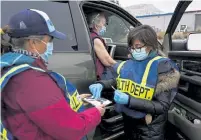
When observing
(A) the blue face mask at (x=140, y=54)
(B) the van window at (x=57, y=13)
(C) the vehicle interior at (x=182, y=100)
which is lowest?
(C) the vehicle interior at (x=182, y=100)

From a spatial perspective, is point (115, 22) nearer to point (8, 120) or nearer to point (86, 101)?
point (86, 101)

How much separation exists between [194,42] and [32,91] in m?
1.63

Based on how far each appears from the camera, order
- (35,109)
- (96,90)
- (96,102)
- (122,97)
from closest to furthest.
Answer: (35,109), (96,102), (122,97), (96,90)

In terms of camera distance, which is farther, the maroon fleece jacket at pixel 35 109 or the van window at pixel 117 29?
the van window at pixel 117 29

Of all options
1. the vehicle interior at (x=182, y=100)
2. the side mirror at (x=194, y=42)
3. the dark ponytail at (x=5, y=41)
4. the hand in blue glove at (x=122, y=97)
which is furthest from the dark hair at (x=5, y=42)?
the side mirror at (x=194, y=42)

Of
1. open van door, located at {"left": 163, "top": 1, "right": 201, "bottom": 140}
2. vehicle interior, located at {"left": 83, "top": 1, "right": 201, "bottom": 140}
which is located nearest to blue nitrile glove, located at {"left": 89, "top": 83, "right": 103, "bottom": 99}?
vehicle interior, located at {"left": 83, "top": 1, "right": 201, "bottom": 140}

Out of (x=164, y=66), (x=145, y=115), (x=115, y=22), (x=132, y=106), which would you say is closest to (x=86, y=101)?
(x=132, y=106)

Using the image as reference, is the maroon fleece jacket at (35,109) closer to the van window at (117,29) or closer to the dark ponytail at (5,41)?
the dark ponytail at (5,41)

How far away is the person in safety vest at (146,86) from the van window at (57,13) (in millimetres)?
568

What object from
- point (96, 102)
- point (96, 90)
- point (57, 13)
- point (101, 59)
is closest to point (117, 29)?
point (101, 59)

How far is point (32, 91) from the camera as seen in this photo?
1.31m

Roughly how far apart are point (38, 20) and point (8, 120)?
53 cm

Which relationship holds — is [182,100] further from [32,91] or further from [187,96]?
[32,91]

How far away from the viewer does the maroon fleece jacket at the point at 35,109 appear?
1.31 metres
